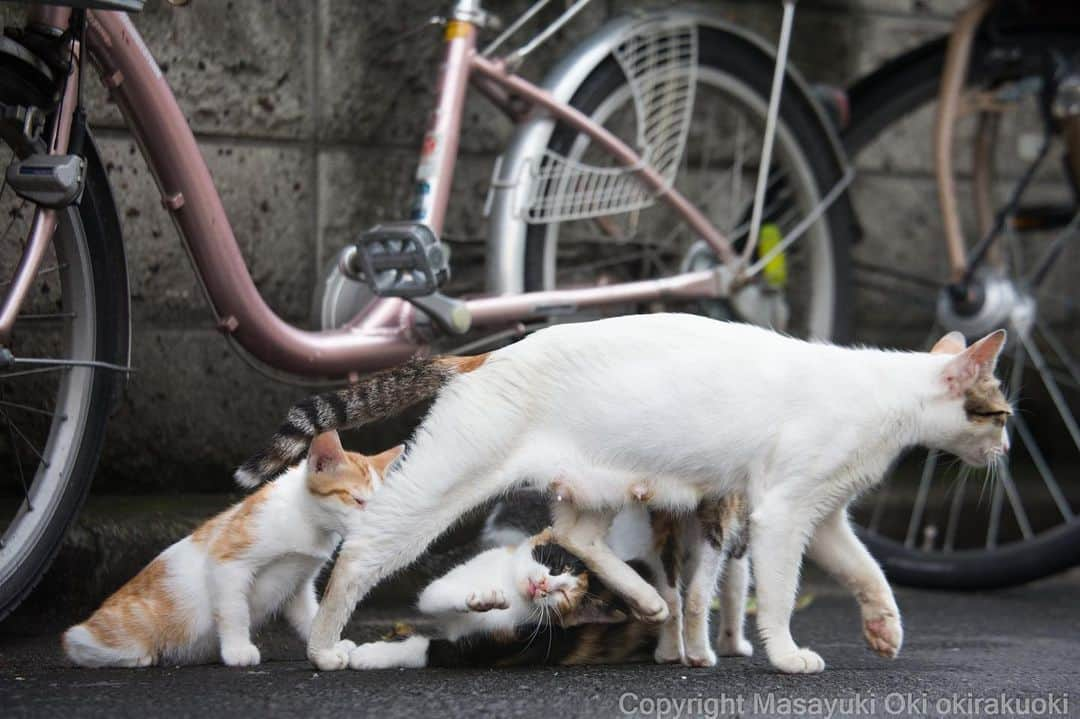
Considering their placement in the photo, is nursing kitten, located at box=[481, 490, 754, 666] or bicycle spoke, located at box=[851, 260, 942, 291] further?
bicycle spoke, located at box=[851, 260, 942, 291]

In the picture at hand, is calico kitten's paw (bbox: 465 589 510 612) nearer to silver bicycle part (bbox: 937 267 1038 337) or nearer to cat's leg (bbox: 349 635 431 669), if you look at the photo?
cat's leg (bbox: 349 635 431 669)

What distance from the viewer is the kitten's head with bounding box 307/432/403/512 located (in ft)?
8.30

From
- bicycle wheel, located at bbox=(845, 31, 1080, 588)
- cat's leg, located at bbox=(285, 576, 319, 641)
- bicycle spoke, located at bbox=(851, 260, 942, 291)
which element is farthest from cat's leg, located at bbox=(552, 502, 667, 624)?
bicycle spoke, located at bbox=(851, 260, 942, 291)

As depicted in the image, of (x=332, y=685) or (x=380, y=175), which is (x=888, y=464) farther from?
(x=380, y=175)

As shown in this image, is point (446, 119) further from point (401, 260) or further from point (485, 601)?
point (485, 601)

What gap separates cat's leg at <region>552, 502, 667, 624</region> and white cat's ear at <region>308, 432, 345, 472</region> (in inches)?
15.7

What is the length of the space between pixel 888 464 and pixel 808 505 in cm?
19

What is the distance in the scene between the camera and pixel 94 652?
8.22ft

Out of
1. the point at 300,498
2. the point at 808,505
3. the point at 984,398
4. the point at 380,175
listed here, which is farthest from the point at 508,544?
the point at 380,175

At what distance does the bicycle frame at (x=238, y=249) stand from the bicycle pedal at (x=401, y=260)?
12 centimetres

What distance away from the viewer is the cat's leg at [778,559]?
7.96 ft

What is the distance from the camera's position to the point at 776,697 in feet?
7.49

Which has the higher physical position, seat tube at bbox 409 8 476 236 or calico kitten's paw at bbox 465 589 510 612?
seat tube at bbox 409 8 476 236

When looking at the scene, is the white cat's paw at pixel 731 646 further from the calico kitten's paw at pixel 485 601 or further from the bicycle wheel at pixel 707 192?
the bicycle wheel at pixel 707 192
